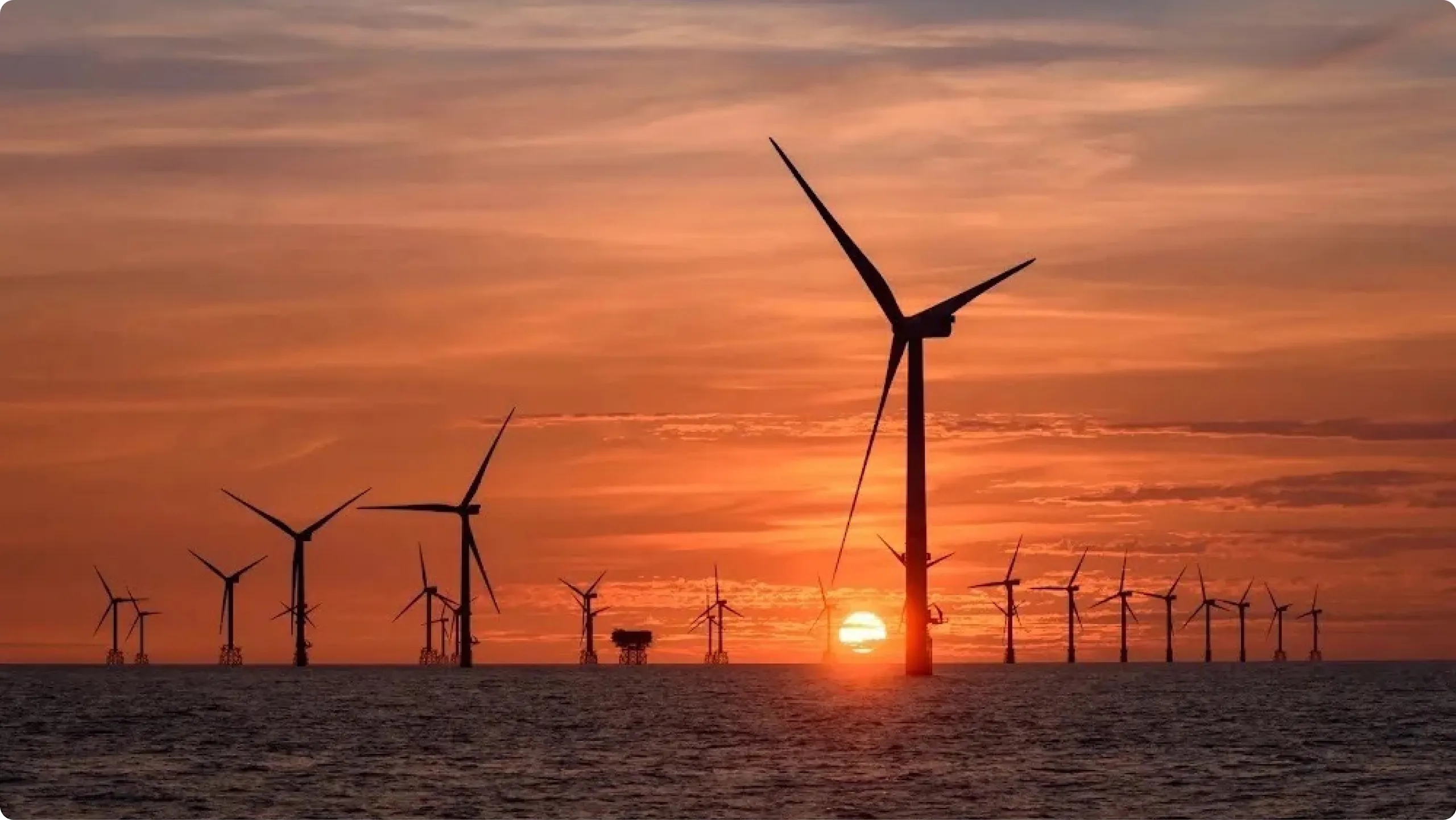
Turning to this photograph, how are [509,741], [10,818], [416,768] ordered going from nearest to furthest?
[10,818], [416,768], [509,741]

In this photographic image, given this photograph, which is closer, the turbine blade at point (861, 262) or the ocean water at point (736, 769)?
the ocean water at point (736, 769)

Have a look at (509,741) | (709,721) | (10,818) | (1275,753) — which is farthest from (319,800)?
(709,721)

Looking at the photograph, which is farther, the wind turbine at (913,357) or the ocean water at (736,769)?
the wind turbine at (913,357)

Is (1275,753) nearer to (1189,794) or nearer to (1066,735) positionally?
(1066,735)

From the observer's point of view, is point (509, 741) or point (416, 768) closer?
→ point (416, 768)

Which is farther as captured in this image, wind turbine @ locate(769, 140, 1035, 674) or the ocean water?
wind turbine @ locate(769, 140, 1035, 674)

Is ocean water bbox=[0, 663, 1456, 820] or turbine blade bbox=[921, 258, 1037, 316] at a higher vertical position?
turbine blade bbox=[921, 258, 1037, 316]

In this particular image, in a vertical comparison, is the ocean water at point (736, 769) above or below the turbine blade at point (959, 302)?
Answer: below

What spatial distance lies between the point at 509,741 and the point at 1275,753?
181 ft

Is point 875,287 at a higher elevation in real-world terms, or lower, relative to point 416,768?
higher

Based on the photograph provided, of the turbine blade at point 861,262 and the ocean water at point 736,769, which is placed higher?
the turbine blade at point 861,262

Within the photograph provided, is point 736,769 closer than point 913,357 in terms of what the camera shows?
Yes

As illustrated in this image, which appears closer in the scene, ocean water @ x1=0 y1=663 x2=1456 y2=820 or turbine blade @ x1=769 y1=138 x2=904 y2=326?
ocean water @ x1=0 y1=663 x2=1456 y2=820

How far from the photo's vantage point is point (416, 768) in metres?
125
